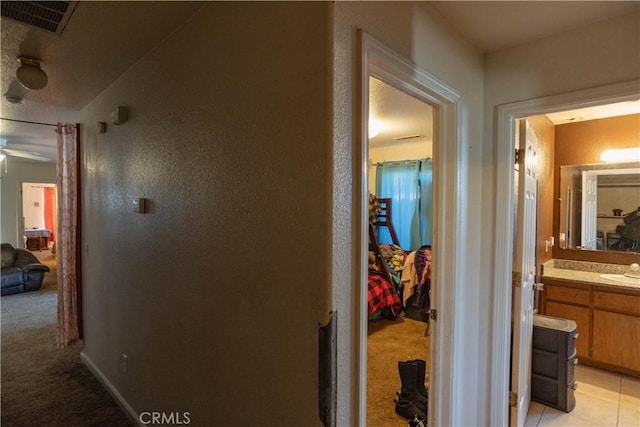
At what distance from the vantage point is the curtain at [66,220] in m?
2.89

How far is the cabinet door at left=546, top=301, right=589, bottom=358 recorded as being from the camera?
282 cm

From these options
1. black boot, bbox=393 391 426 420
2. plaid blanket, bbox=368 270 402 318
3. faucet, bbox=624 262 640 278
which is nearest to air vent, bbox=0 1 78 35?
black boot, bbox=393 391 426 420

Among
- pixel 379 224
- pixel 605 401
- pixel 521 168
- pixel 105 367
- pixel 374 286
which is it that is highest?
pixel 521 168

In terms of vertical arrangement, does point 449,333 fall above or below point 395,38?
below

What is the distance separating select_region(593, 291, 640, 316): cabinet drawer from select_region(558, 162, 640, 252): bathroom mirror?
1.98ft

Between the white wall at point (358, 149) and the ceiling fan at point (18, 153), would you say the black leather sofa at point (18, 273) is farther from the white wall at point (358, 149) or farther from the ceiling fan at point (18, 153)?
the white wall at point (358, 149)

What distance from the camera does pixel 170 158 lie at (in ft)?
5.33

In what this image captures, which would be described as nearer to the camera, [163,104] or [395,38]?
[395,38]

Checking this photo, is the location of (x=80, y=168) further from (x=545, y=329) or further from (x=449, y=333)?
(x=545, y=329)

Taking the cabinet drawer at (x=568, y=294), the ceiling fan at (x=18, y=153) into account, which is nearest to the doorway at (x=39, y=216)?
the ceiling fan at (x=18, y=153)

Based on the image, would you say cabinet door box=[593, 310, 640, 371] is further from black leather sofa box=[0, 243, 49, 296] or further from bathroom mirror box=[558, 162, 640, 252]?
black leather sofa box=[0, 243, 49, 296]

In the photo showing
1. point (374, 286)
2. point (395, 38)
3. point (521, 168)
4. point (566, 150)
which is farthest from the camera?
point (374, 286)

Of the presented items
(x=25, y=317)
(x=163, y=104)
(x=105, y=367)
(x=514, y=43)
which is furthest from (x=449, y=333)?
(x=25, y=317)

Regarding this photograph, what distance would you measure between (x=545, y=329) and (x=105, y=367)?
330cm
